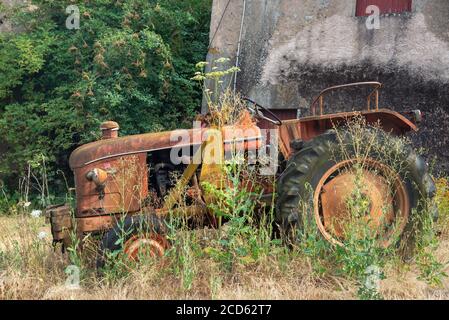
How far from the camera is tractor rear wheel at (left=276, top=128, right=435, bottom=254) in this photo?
3.51m

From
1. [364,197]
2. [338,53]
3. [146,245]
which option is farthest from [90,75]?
[364,197]

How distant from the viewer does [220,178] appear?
12.3 feet

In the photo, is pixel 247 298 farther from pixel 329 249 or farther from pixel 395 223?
pixel 395 223

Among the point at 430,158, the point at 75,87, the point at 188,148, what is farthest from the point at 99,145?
the point at 75,87

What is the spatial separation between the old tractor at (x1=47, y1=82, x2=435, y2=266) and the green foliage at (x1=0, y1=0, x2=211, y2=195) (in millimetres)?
5153

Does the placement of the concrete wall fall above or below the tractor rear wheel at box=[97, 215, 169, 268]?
above

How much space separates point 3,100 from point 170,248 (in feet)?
26.3

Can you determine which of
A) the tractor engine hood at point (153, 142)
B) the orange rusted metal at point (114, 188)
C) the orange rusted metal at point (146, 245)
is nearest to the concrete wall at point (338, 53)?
the tractor engine hood at point (153, 142)

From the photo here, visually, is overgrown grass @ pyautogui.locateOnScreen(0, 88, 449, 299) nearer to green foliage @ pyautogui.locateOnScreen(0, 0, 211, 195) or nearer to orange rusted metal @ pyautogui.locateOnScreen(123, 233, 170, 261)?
orange rusted metal @ pyautogui.locateOnScreen(123, 233, 170, 261)

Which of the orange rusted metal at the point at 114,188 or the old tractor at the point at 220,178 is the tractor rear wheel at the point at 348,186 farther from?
the orange rusted metal at the point at 114,188

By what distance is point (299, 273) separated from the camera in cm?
332

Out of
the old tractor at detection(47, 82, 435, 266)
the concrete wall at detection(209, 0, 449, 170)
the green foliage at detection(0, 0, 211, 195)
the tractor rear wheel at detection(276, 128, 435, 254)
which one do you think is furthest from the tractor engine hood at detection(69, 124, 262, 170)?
the green foliage at detection(0, 0, 211, 195)

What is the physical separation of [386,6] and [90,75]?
17.0ft

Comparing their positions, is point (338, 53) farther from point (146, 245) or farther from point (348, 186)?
point (146, 245)
